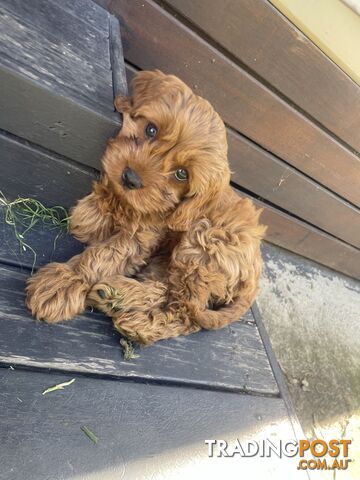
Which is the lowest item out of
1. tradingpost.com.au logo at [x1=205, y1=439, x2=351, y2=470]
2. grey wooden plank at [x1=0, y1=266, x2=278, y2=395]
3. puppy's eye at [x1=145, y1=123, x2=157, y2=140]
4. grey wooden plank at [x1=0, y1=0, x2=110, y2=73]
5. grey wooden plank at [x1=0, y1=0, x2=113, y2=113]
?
grey wooden plank at [x1=0, y1=266, x2=278, y2=395]

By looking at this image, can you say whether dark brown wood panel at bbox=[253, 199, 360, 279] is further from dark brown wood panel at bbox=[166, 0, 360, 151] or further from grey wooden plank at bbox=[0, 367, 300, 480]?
grey wooden plank at bbox=[0, 367, 300, 480]

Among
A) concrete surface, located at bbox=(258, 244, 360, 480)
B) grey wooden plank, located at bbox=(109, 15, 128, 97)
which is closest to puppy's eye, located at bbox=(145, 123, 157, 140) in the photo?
grey wooden plank, located at bbox=(109, 15, 128, 97)

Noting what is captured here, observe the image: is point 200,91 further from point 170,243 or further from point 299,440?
point 299,440

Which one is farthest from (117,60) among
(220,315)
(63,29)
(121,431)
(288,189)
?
(288,189)

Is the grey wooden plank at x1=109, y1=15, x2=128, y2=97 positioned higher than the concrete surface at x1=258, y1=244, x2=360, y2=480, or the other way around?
the grey wooden plank at x1=109, y1=15, x2=128, y2=97

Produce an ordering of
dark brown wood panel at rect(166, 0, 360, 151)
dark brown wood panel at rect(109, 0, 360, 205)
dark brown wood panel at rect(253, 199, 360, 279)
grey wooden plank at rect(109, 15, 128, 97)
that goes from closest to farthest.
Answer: grey wooden plank at rect(109, 15, 128, 97), dark brown wood panel at rect(109, 0, 360, 205), dark brown wood panel at rect(166, 0, 360, 151), dark brown wood panel at rect(253, 199, 360, 279)

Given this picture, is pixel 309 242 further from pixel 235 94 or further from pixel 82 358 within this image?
pixel 82 358
